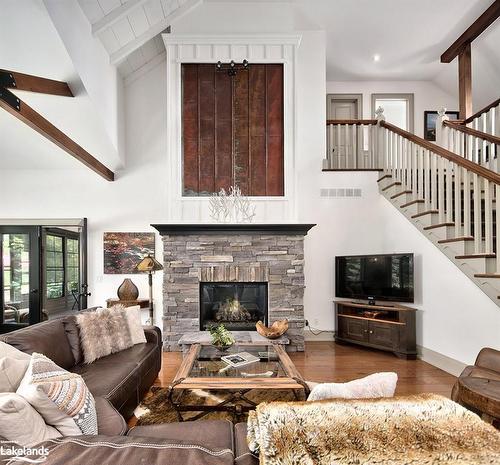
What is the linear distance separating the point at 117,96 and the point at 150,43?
3.28 feet

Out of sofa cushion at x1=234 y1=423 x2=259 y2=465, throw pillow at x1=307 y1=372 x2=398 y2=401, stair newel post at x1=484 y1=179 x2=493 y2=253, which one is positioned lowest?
sofa cushion at x1=234 y1=423 x2=259 y2=465

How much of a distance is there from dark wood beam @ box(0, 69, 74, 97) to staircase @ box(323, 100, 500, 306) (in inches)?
148

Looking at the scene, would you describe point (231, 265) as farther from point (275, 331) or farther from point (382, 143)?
point (382, 143)

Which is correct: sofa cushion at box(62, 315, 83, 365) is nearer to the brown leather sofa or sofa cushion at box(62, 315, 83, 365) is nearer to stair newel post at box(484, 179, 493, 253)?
the brown leather sofa

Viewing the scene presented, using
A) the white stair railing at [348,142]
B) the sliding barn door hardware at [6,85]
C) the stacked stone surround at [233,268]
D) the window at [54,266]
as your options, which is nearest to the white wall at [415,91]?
the white stair railing at [348,142]

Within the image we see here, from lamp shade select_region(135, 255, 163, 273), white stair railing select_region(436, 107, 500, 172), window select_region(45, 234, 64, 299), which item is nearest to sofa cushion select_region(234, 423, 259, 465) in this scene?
lamp shade select_region(135, 255, 163, 273)

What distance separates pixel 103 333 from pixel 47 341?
60cm

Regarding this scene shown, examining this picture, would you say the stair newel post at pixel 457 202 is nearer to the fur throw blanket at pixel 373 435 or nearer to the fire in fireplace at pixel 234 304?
the fire in fireplace at pixel 234 304

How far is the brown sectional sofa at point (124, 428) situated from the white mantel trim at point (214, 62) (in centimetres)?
231

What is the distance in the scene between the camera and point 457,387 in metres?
2.49

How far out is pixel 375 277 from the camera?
4988mm

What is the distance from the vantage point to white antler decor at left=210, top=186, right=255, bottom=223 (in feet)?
16.3

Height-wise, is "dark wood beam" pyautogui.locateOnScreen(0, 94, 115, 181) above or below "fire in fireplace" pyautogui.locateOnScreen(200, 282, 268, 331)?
above

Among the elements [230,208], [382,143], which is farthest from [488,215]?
[230,208]
